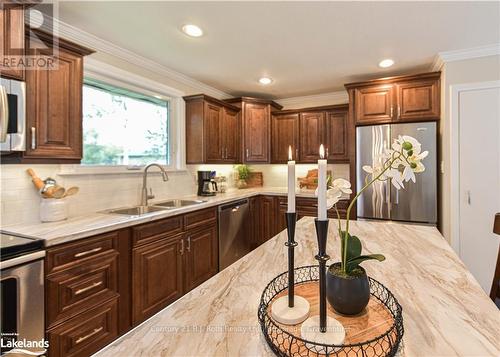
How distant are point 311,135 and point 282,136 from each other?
0.47 meters

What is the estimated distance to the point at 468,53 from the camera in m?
2.53

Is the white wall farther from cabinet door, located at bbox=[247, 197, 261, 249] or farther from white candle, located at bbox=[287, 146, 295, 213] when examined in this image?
white candle, located at bbox=[287, 146, 295, 213]

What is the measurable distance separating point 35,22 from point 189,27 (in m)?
1.08

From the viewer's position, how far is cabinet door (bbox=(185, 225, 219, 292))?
2445 millimetres

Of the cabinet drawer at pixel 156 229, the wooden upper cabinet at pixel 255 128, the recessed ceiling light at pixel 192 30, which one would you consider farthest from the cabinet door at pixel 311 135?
the cabinet drawer at pixel 156 229

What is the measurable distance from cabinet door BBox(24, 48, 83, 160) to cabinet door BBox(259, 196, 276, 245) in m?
2.44

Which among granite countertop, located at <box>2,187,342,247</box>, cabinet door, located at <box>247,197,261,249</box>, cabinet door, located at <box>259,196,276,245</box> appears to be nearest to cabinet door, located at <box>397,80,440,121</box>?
cabinet door, located at <box>259,196,276,245</box>

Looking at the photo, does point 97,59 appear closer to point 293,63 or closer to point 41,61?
point 41,61

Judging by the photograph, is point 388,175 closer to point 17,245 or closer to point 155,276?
point 17,245

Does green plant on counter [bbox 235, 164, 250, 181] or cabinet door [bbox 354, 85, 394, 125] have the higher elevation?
cabinet door [bbox 354, 85, 394, 125]

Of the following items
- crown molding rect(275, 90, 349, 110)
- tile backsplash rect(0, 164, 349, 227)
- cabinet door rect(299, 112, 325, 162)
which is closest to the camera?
tile backsplash rect(0, 164, 349, 227)

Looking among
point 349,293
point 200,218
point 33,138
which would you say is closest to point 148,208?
point 200,218

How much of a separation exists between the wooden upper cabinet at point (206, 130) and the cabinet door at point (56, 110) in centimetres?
147

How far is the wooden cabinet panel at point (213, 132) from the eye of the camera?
3240 millimetres
